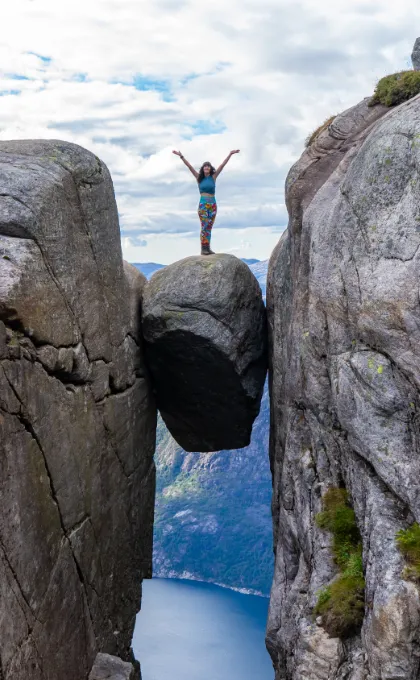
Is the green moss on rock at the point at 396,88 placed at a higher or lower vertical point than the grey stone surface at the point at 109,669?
higher

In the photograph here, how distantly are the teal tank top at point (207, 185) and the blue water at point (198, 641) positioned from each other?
77645 mm

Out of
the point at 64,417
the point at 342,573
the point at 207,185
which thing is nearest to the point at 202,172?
the point at 207,185

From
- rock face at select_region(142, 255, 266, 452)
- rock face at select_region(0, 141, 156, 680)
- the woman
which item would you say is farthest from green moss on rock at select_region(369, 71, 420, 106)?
rock face at select_region(0, 141, 156, 680)

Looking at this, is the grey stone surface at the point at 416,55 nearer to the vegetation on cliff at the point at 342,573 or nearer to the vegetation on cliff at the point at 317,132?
the vegetation on cliff at the point at 317,132

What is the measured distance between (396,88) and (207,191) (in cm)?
860

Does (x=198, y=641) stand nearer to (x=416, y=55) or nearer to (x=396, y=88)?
(x=416, y=55)

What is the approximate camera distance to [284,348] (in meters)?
23.1

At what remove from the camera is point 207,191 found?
25547 mm

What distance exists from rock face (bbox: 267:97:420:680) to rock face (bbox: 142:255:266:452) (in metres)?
3.86

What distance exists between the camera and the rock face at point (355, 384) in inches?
522

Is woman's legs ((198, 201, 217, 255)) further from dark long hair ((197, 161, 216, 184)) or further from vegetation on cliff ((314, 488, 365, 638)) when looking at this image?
vegetation on cliff ((314, 488, 365, 638))

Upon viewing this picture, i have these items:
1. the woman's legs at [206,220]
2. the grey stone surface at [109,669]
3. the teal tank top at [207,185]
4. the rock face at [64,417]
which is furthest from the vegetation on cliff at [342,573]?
the teal tank top at [207,185]

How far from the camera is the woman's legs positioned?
25688mm

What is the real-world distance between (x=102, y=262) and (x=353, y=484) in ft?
33.3
